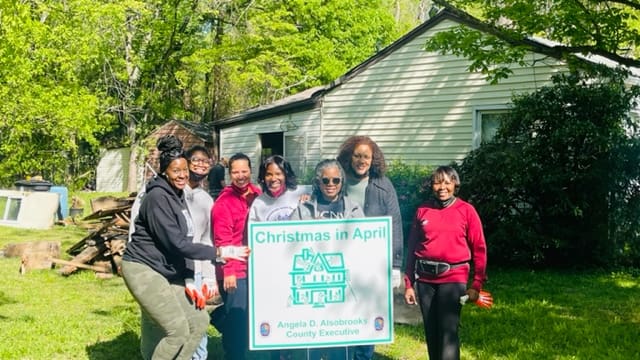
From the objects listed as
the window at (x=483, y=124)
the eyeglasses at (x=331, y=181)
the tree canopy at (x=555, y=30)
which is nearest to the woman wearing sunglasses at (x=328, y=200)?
the eyeglasses at (x=331, y=181)

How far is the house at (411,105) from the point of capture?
14.6 metres

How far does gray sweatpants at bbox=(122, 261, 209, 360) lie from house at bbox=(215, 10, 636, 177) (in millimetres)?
10341

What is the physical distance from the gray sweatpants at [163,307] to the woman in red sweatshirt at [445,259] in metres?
1.76

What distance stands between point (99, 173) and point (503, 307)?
1278 inches

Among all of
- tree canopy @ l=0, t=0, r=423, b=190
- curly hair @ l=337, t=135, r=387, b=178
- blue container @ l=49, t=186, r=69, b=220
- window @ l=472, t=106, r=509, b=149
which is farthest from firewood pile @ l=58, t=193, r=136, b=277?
tree canopy @ l=0, t=0, r=423, b=190

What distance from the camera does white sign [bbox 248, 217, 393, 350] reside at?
4.77 m

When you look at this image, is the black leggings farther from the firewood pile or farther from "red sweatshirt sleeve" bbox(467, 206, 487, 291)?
the firewood pile

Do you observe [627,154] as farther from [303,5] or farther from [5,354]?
[303,5]

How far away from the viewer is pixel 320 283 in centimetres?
483

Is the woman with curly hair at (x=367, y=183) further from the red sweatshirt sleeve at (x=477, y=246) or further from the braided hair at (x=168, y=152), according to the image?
the braided hair at (x=168, y=152)

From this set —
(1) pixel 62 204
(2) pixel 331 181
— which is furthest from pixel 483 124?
(1) pixel 62 204

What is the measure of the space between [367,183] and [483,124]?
10184 millimetres

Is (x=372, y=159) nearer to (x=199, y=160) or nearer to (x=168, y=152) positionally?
(x=199, y=160)

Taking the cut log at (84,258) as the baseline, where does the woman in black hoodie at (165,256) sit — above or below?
above
